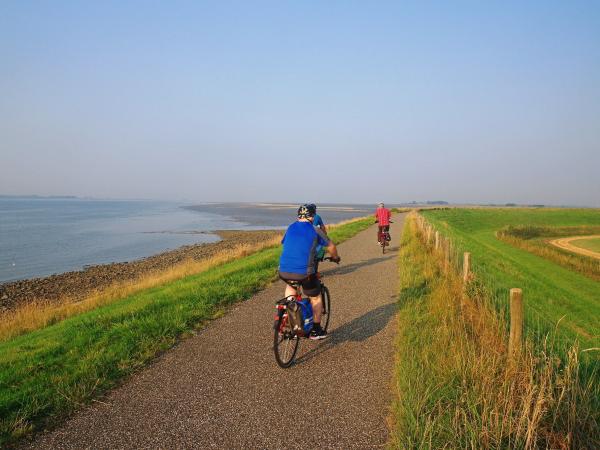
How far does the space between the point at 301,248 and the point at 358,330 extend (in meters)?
2.31

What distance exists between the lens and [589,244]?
1293 inches

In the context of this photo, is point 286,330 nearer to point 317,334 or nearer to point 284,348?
point 284,348

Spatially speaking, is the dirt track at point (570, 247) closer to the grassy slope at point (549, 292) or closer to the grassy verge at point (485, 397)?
the grassy slope at point (549, 292)

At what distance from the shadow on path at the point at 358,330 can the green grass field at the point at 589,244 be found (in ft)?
97.1

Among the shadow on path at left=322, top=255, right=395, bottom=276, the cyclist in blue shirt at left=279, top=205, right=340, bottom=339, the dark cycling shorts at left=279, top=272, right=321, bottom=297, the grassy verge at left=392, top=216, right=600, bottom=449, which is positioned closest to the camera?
the grassy verge at left=392, top=216, right=600, bottom=449

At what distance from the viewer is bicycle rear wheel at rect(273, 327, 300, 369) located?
516 cm

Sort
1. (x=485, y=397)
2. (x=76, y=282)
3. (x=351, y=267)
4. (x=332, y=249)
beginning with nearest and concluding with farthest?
(x=485, y=397), (x=332, y=249), (x=351, y=267), (x=76, y=282)

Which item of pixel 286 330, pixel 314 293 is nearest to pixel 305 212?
pixel 314 293

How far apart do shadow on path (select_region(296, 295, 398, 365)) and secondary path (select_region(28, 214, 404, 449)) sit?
2 cm

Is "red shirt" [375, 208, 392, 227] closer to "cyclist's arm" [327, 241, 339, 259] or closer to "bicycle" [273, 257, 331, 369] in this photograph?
"cyclist's arm" [327, 241, 339, 259]

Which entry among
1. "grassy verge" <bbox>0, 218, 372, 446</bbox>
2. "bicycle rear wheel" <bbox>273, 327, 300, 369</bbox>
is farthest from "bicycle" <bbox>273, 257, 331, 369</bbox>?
"grassy verge" <bbox>0, 218, 372, 446</bbox>

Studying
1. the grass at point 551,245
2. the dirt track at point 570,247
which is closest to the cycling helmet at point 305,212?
the grass at point 551,245

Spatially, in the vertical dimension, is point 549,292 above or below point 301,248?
below

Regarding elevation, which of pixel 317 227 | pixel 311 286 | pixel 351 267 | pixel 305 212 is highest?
pixel 305 212
